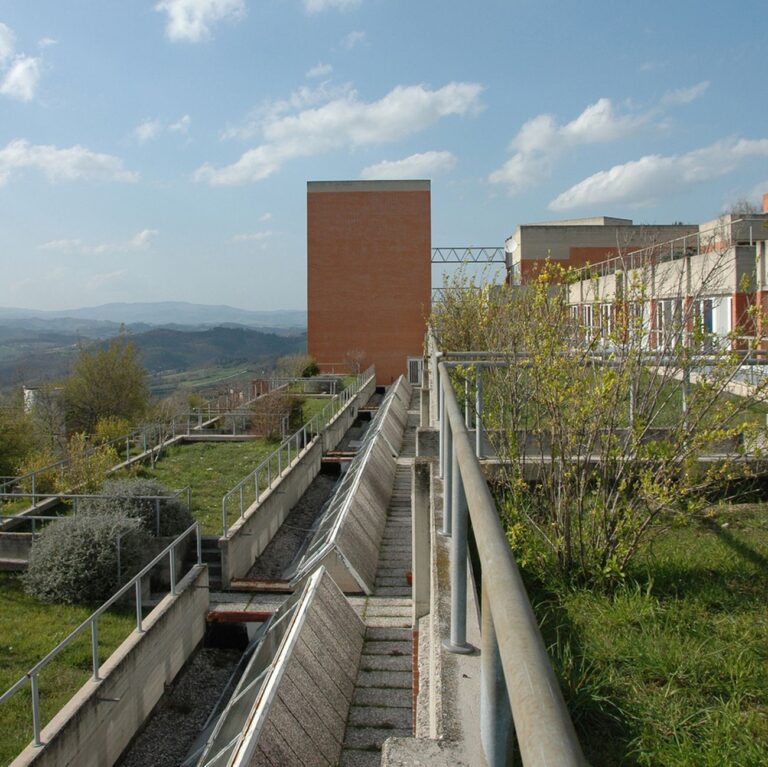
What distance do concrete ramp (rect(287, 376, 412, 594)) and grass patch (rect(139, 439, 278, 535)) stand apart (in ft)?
7.82

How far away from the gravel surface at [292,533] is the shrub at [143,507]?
1.52 m

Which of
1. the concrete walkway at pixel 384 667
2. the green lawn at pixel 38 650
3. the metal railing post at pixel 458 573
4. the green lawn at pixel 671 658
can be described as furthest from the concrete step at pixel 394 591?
the metal railing post at pixel 458 573

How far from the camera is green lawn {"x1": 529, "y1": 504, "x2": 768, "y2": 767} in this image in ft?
8.51

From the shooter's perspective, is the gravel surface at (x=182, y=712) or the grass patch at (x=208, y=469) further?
the grass patch at (x=208, y=469)

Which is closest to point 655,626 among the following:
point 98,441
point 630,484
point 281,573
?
point 630,484

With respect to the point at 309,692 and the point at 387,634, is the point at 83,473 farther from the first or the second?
the point at 309,692

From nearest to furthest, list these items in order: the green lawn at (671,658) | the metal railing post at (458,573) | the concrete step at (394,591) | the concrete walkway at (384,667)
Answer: the green lawn at (671,658) → the metal railing post at (458,573) → the concrete walkway at (384,667) → the concrete step at (394,591)

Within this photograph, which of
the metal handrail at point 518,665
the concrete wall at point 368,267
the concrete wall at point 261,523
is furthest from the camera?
the concrete wall at point 368,267

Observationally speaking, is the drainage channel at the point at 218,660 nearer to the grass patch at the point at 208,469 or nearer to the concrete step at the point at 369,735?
the grass patch at the point at 208,469

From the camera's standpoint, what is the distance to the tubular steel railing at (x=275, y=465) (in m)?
14.0

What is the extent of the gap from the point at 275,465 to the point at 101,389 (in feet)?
59.0

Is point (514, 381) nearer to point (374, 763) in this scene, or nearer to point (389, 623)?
point (374, 763)

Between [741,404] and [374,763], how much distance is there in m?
3.84

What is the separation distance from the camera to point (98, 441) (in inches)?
992
